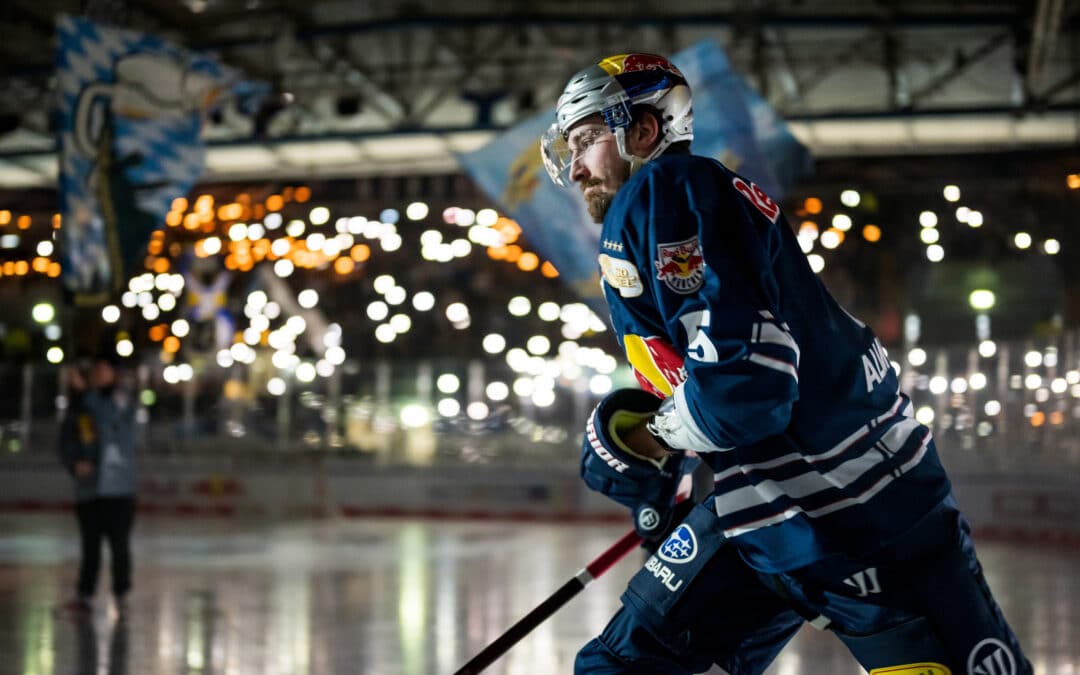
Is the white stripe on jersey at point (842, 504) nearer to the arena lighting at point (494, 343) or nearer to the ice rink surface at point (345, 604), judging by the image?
the ice rink surface at point (345, 604)

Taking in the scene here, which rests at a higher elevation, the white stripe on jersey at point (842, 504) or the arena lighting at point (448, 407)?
the white stripe on jersey at point (842, 504)

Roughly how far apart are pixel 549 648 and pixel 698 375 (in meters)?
5.56

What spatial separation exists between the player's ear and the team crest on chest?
1.12 feet

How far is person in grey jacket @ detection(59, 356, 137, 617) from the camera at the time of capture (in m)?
9.80

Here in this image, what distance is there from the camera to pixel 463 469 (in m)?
18.7

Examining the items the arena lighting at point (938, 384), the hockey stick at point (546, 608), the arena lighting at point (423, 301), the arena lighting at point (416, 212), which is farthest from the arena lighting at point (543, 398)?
the hockey stick at point (546, 608)

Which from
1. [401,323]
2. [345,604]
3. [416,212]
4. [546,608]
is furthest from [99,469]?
[416,212]

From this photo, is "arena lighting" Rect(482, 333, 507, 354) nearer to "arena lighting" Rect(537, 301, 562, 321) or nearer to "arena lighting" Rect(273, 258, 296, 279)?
"arena lighting" Rect(537, 301, 562, 321)

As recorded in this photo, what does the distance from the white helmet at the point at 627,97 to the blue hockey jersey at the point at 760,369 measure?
8.7 inches

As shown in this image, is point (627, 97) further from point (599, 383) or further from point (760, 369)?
point (599, 383)

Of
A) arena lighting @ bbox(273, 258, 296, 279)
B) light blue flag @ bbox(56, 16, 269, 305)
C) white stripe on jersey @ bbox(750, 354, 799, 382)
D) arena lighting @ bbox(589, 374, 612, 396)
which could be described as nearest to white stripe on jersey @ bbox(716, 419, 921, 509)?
white stripe on jersey @ bbox(750, 354, 799, 382)

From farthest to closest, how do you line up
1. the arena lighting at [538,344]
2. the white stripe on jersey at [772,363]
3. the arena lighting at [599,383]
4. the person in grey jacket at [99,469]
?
the arena lighting at [538,344], the arena lighting at [599,383], the person in grey jacket at [99,469], the white stripe on jersey at [772,363]

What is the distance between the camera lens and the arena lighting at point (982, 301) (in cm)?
2208

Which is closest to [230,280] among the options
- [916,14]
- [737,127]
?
[916,14]
